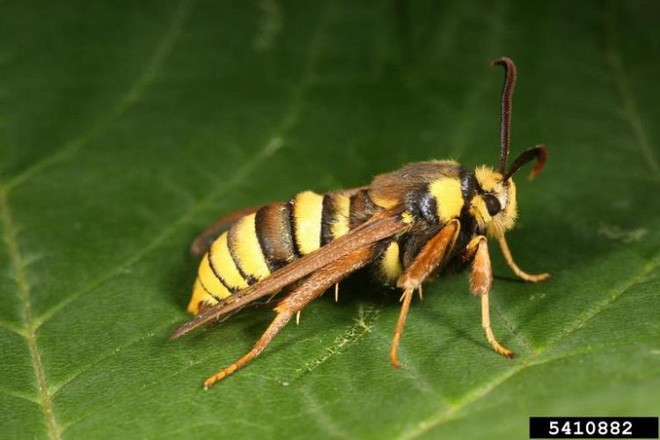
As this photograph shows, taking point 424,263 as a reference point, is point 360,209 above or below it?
above

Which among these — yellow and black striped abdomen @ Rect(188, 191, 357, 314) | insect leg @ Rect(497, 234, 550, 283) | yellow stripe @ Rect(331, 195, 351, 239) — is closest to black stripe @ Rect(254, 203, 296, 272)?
yellow and black striped abdomen @ Rect(188, 191, 357, 314)

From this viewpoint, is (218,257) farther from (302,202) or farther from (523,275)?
(523,275)

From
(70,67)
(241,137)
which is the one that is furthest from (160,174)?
(70,67)

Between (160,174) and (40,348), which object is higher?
(160,174)

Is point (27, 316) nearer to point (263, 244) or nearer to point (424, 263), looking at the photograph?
point (263, 244)

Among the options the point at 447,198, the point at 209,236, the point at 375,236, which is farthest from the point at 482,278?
the point at 209,236
